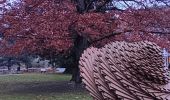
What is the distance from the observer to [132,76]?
3307 millimetres

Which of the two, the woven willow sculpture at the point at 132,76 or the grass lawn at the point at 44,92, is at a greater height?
the woven willow sculpture at the point at 132,76

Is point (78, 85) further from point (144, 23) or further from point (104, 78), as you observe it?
point (104, 78)

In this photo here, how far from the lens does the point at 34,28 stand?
16.8 meters

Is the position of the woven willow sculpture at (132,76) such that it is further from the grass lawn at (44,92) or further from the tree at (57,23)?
the tree at (57,23)

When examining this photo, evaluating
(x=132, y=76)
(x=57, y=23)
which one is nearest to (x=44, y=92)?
(x=57, y=23)

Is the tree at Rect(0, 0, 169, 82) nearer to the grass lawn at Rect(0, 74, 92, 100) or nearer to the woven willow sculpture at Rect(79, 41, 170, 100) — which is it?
the grass lawn at Rect(0, 74, 92, 100)

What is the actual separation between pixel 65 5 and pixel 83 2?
3.13 m

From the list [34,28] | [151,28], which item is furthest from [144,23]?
[34,28]

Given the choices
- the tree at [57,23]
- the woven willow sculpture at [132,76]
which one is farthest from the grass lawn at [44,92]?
the woven willow sculpture at [132,76]

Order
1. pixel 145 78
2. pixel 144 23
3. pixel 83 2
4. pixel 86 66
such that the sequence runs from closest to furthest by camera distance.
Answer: pixel 145 78, pixel 86 66, pixel 144 23, pixel 83 2

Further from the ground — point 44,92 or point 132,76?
point 132,76

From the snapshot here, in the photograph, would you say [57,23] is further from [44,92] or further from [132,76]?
[132,76]

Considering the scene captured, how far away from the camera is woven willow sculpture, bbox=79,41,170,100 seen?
3234mm

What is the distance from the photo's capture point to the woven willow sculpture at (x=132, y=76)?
3.23m
